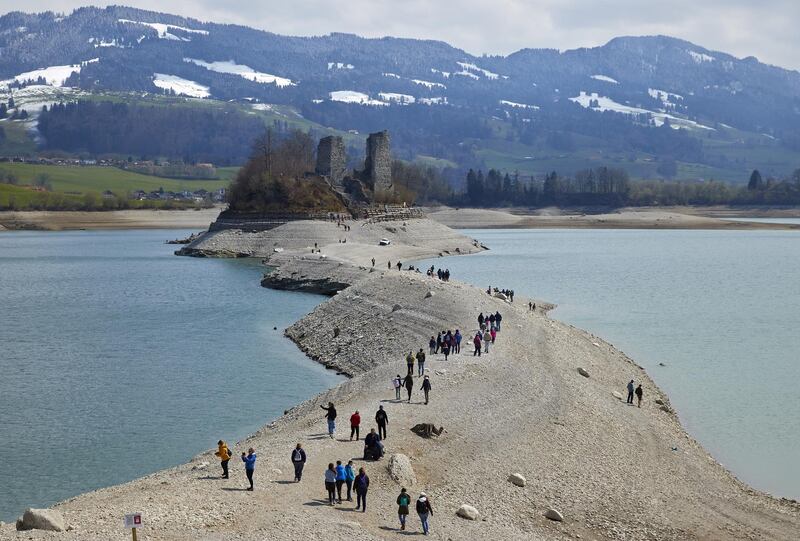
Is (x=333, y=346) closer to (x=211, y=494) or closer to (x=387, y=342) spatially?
(x=387, y=342)

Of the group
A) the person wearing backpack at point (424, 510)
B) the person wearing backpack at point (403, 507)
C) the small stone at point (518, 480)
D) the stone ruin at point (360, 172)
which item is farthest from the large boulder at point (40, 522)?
the stone ruin at point (360, 172)

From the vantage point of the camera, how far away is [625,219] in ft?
552

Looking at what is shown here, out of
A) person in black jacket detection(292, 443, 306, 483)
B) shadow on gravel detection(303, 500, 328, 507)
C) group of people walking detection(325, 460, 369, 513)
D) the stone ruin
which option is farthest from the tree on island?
shadow on gravel detection(303, 500, 328, 507)

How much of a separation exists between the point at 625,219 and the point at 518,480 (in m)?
153

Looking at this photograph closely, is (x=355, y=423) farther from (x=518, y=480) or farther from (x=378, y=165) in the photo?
(x=378, y=165)

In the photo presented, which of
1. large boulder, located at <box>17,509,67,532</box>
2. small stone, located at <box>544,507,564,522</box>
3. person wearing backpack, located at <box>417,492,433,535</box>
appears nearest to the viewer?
large boulder, located at <box>17,509,67,532</box>

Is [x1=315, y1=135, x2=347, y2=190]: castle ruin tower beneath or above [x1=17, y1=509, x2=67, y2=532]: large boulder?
above

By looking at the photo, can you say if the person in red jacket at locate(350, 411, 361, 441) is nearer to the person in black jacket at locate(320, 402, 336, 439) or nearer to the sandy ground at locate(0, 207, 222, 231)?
the person in black jacket at locate(320, 402, 336, 439)

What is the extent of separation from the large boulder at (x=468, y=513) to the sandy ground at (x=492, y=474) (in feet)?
0.60

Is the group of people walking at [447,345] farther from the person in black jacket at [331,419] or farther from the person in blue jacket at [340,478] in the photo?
the person in blue jacket at [340,478]

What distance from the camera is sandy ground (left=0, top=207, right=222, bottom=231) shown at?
161m

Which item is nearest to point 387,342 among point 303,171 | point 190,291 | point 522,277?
point 190,291

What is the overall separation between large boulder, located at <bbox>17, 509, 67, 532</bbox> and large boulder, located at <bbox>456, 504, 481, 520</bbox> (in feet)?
23.5

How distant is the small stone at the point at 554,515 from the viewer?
19.0m
